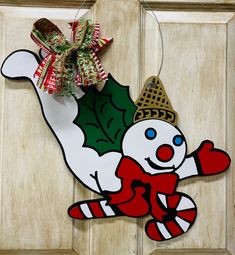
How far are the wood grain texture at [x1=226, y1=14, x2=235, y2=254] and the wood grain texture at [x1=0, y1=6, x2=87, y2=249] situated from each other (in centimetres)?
38

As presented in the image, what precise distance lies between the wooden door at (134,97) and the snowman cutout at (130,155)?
0.02 m

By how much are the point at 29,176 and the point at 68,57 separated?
291 mm

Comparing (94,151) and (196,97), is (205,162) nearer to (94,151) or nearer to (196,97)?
(196,97)

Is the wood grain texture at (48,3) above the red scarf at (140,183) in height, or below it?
above

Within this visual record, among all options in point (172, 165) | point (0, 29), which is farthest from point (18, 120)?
point (172, 165)

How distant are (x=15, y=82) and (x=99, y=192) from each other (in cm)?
33

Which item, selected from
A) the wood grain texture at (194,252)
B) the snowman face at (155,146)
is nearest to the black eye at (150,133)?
the snowman face at (155,146)

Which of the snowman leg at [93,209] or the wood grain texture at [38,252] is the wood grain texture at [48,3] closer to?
the snowman leg at [93,209]

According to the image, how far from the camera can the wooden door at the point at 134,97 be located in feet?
3.30

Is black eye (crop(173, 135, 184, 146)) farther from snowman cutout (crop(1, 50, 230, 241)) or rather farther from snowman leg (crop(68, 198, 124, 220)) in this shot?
snowman leg (crop(68, 198, 124, 220))

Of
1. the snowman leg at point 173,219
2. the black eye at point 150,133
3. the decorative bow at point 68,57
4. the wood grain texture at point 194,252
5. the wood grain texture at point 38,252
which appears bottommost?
the wood grain texture at point 38,252

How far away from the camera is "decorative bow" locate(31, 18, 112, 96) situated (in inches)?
37.8

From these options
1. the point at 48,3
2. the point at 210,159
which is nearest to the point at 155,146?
the point at 210,159

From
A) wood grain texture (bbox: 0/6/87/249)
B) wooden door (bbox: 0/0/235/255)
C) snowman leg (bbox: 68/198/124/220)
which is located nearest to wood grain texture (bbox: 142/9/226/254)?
wooden door (bbox: 0/0/235/255)
